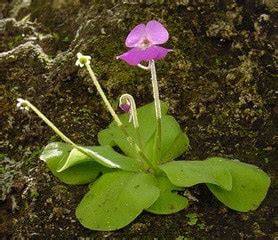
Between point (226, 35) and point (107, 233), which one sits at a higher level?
point (226, 35)

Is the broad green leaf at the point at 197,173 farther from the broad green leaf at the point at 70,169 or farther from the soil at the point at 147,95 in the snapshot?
the broad green leaf at the point at 70,169

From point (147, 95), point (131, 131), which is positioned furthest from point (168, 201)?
point (147, 95)

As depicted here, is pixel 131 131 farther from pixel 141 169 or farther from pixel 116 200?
pixel 116 200

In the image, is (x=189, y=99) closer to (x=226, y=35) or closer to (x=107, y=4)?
(x=226, y=35)

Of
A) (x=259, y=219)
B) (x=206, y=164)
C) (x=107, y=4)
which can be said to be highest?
(x=107, y=4)

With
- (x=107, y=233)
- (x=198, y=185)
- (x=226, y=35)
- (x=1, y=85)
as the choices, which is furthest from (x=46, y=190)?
(x=226, y=35)

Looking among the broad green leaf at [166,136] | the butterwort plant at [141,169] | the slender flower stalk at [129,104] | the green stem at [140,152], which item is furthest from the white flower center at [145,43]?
the broad green leaf at [166,136]
